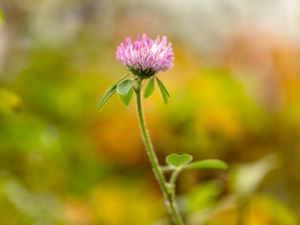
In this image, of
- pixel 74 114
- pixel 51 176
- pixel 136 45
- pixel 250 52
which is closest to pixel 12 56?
pixel 74 114

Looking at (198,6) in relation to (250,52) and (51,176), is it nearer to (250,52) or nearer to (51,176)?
(250,52)

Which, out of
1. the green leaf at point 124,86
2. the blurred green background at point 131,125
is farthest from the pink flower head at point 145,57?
the blurred green background at point 131,125

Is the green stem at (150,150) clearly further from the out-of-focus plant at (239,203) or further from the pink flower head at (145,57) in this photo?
the out-of-focus plant at (239,203)

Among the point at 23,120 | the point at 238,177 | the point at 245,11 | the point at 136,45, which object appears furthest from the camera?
the point at 245,11

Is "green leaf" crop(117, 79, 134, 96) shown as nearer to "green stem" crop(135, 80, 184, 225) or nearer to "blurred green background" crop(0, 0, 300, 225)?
"green stem" crop(135, 80, 184, 225)

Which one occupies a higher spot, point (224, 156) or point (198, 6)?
point (198, 6)

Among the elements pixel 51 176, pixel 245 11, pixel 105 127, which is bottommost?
pixel 51 176

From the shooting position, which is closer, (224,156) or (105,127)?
(224,156)

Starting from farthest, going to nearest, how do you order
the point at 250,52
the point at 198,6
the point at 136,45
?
the point at 198,6 < the point at 250,52 < the point at 136,45
